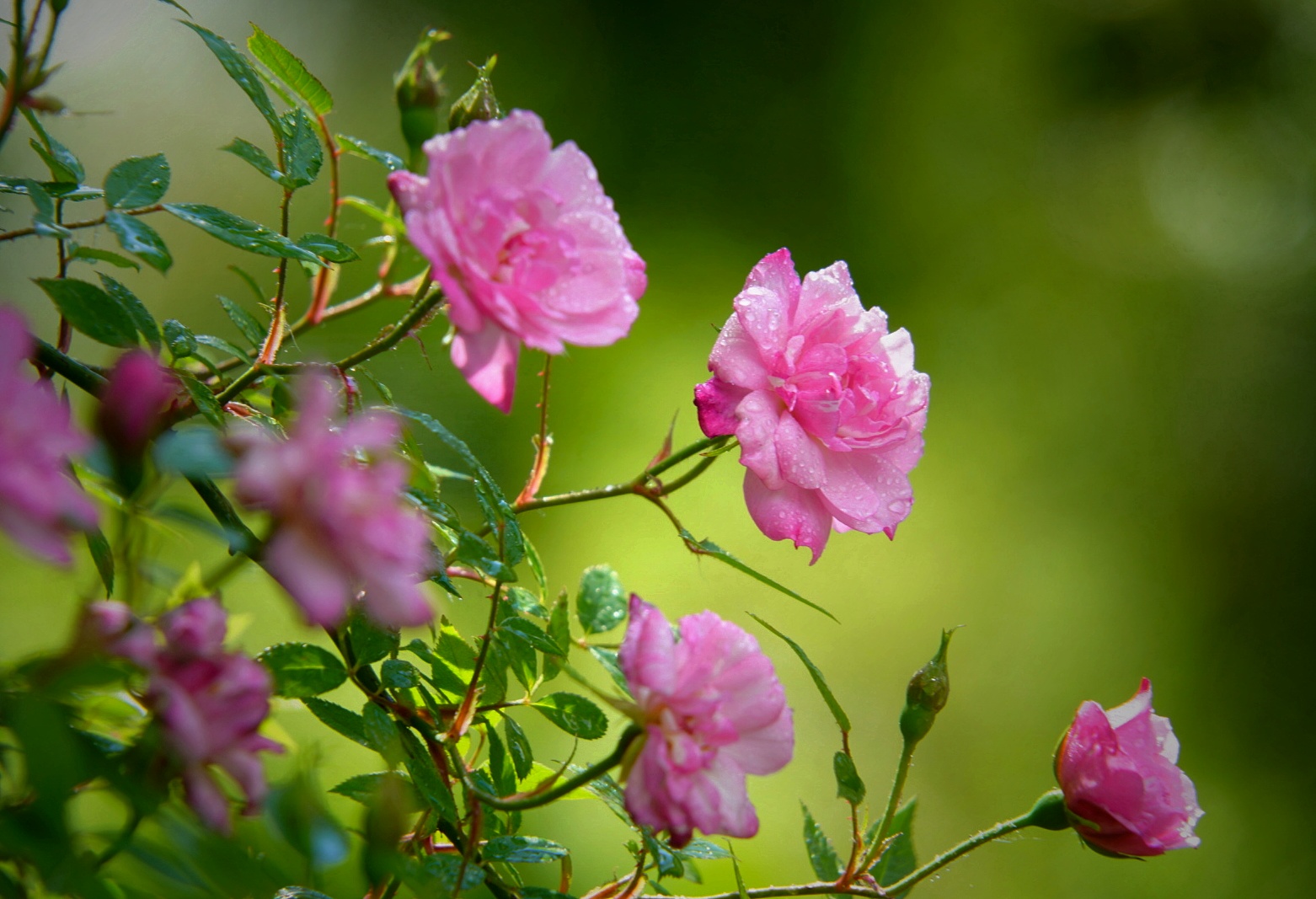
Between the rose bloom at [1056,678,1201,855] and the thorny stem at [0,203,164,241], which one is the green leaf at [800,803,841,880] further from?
the thorny stem at [0,203,164,241]

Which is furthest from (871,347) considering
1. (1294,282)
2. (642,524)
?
(1294,282)

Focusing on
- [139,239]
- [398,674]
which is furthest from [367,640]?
[139,239]

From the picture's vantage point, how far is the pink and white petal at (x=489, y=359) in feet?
0.67

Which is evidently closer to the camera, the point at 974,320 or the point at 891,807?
the point at 891,807

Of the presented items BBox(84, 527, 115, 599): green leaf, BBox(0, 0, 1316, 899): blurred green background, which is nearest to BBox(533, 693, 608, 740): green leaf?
BBox(84, 527, 115, 599): green leaf

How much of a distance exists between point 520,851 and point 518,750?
33mm

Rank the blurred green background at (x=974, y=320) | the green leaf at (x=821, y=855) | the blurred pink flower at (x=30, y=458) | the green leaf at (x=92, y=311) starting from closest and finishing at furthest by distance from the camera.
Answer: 1. the blurred pink flower at (x=30, y=458)
2. the green leaf at (x=92, y=311)
3. the green leaf at (x=821, y=855)
4. the blurred green background at (x=974, y=320)

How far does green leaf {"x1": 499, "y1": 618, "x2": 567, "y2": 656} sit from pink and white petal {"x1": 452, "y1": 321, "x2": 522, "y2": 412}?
104mm

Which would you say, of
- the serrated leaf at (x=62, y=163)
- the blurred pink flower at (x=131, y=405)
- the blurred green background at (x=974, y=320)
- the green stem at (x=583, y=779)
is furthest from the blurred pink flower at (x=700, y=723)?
the blurred green background at (x=974, y=320)

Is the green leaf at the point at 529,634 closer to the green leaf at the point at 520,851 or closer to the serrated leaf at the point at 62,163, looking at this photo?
the green leaf at the point at 520,851

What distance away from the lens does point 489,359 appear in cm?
21

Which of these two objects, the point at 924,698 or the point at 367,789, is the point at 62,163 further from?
the point at 924,698

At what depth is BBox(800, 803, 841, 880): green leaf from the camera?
37 centimetres

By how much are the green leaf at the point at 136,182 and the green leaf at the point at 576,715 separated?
0.19 m
